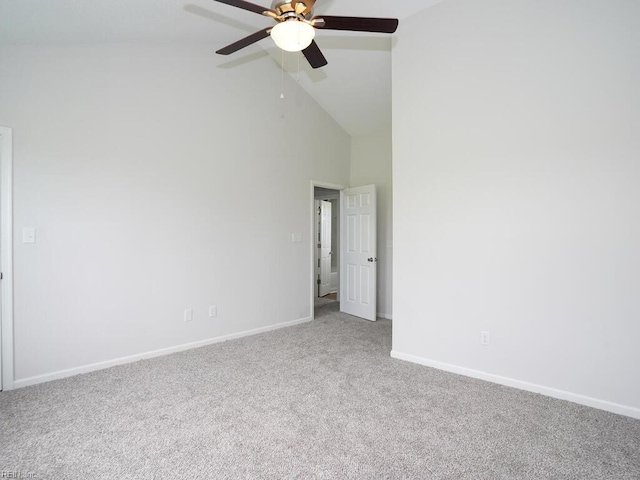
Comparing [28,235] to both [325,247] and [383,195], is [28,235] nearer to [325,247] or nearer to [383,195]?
[383,195]

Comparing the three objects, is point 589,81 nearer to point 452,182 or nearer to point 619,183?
point 619,183

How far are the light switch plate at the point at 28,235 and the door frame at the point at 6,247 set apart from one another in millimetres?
76

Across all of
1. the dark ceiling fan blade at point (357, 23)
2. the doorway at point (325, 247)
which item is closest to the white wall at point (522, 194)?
the dark ceiling fan blade at point (357, 23)

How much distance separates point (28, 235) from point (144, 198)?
3.02ft

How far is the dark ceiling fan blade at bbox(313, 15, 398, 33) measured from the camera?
1.90 metres

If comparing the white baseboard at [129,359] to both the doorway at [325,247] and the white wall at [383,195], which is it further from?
the doorway at [325,247]

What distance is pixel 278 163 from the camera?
4.25m

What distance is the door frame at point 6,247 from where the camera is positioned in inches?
98.6

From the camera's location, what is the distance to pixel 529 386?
2512 millimetres

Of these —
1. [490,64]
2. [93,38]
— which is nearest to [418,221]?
[490,64]

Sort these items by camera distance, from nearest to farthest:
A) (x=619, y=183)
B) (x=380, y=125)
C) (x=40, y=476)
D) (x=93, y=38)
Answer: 1. (x=40, y=476)
2. (x=619, y=183)
3. (x=93, y=38)
4. (x=380, y=125)

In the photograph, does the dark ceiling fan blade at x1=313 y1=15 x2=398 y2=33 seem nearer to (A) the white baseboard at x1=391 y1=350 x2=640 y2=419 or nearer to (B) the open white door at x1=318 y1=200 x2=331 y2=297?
(A) the white baseboard at x1=391 y1=350 x2=640 y2=419

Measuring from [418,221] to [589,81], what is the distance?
1.57 metres

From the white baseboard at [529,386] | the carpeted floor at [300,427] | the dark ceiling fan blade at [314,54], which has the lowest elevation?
the carpeted floor at [300,427]
